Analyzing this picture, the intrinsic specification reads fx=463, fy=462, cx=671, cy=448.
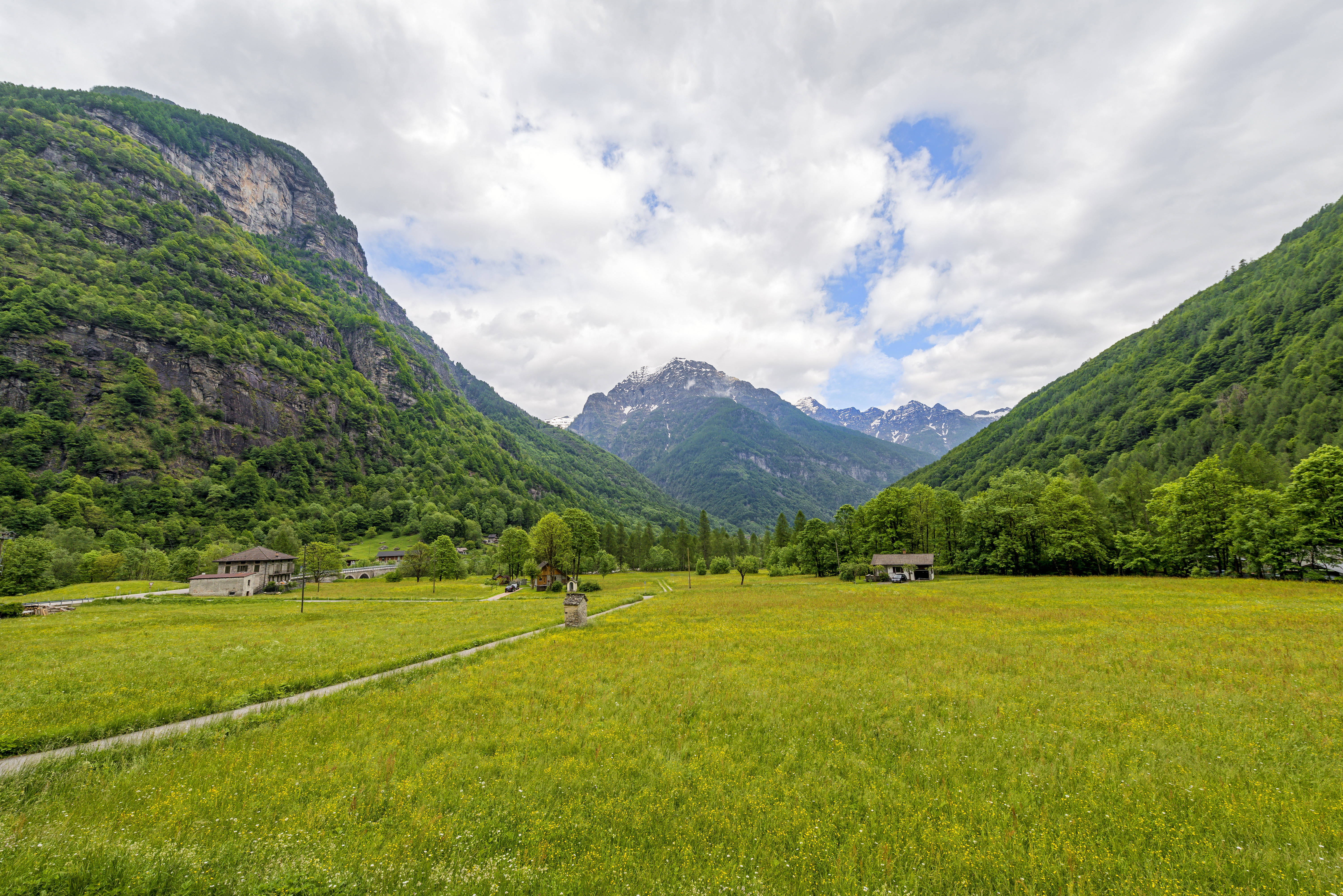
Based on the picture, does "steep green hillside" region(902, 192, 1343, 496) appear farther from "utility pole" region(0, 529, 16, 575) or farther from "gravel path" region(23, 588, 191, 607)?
"utility pole" region(0, 529, 16, 575)

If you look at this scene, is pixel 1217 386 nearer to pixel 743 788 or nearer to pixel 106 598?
pixel 743 788

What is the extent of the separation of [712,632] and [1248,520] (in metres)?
65.0

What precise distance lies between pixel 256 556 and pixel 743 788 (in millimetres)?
93716

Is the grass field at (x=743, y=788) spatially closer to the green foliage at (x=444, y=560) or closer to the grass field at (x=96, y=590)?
Answer: the grass field at (x=96, y=590)

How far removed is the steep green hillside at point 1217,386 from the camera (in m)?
98.2

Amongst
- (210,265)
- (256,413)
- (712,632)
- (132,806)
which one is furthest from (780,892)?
(210,265)

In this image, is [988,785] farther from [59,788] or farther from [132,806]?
[59,788]

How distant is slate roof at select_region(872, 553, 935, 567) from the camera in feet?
239

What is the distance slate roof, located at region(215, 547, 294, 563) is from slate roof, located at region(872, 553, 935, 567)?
325ft

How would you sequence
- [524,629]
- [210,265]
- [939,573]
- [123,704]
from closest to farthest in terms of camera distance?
[123,704]
[524,629]
[939,573]
[210,265]

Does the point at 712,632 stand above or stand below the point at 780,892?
below

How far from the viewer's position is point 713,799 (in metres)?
9.35

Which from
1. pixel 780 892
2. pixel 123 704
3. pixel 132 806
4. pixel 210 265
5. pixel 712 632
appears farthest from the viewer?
pixel 210 265

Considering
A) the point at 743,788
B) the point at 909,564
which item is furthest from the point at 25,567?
the point at 909,564
